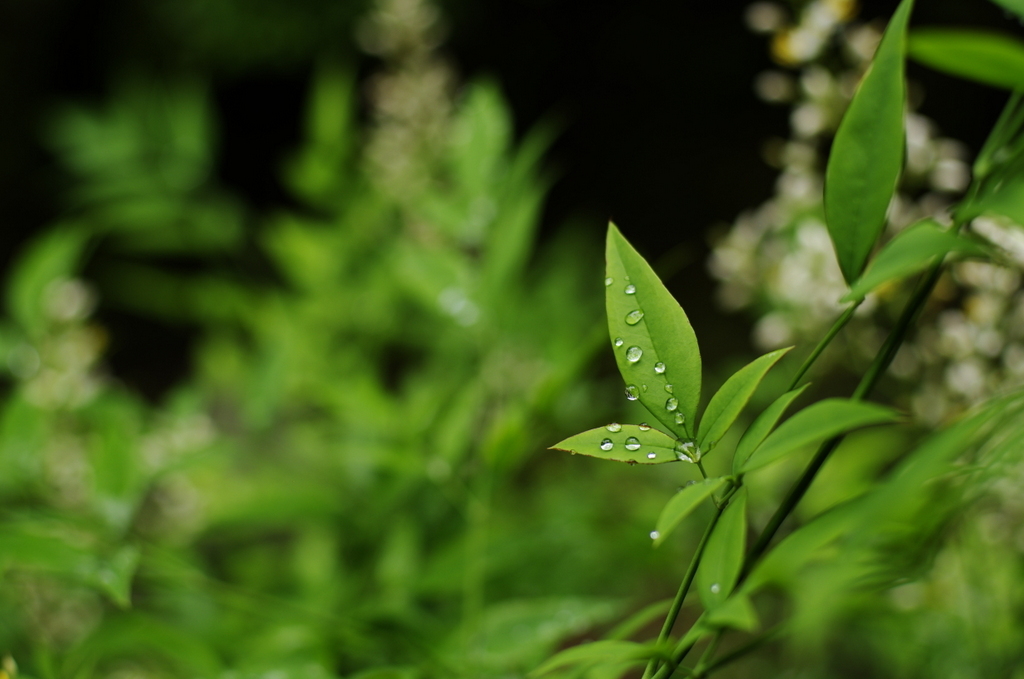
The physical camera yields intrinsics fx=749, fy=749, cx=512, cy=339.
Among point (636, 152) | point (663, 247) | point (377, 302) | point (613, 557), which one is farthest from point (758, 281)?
point (636, 152)

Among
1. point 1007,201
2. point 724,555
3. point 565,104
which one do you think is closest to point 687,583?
point 724,555

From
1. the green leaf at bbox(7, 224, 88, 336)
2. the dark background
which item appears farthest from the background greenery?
the dark background

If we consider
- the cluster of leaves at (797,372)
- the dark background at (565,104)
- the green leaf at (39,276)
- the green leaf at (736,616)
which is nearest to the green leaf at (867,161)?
the cluster of leaves at (797,372)

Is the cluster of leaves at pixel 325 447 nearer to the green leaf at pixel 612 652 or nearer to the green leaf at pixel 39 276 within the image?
the green leaf at pixel 39 276

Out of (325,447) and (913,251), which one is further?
(325,447)

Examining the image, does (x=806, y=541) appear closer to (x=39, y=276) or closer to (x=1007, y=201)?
(x=1007, y=201)

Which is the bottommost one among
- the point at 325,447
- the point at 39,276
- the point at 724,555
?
the point at 325,447

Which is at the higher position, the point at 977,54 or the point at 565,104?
the point at 565,104
